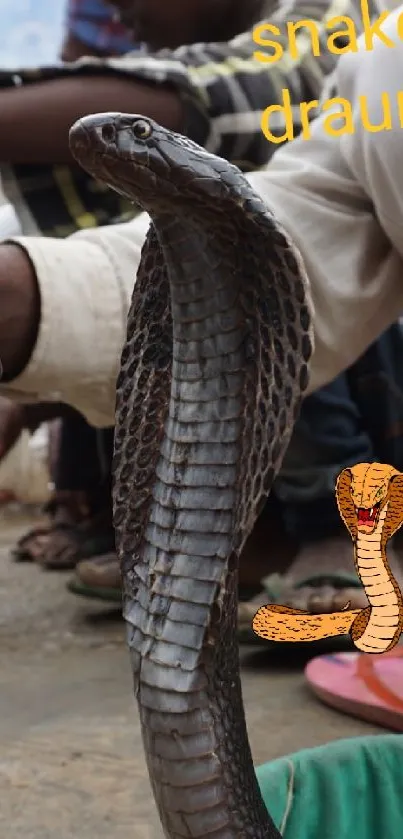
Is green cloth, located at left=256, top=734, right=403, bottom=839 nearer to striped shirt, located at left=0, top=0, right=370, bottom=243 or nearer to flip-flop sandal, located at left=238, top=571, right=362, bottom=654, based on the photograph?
flip-flop sandal, located at left=238, top=571, right=362, bottom=654

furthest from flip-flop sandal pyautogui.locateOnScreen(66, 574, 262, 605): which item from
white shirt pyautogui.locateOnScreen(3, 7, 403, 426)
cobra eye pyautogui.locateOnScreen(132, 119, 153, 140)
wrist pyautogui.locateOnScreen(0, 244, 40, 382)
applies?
cobra eye pyautogui.locateOnScreen(132, 119, 153, 140)

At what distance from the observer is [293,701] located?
3.68 ft

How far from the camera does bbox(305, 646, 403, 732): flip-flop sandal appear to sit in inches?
40.2

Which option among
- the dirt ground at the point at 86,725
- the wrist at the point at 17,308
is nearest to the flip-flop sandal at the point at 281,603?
the dirt ground at the point at 86,725

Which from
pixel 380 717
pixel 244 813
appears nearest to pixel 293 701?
pixel 380 717

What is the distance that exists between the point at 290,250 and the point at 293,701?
710mm

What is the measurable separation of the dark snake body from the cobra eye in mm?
49

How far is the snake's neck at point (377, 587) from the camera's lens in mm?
598

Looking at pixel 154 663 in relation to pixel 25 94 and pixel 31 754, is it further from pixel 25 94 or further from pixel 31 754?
pixel 25 94

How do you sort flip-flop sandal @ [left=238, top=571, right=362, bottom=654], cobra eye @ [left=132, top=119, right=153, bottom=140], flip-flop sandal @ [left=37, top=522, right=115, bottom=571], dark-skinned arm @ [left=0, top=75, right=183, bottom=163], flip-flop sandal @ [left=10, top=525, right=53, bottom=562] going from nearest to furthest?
cobra eye @ [left=132, top=119, right=153, bottom=140]
flip-flop sandal @ [left=238, top=571, right=362, bottom=654]
dark-skinned arm @ [left=0, top=75, right=183, bottom=163]
flip-flop sandal @ [left=37, top=522, right=115, bottom=571]
flip-flop sandal @ [left=10, top=525, right=53, bottom=562]

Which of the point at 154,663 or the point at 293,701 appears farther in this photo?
the point at 293,701

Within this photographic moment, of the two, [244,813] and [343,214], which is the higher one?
[343,214]

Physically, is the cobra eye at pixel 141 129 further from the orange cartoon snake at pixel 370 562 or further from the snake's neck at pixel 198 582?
the orange cartoon snake at pixel 370 562

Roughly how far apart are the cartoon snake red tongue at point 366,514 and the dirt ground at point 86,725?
369 millimetres
